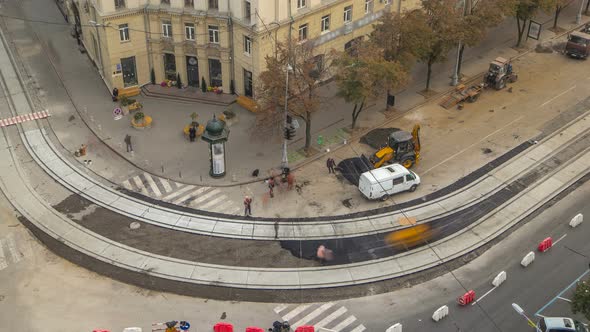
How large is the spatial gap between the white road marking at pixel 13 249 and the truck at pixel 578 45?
5642cm

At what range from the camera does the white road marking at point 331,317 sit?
3922 cm

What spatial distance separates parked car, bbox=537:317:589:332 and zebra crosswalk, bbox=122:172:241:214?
2227 cm

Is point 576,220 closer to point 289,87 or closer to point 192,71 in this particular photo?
point 289,87

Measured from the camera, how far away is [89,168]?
A: 52.8 metres

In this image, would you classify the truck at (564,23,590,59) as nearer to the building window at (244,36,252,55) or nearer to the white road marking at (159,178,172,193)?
the building window at (244,36,252,55)

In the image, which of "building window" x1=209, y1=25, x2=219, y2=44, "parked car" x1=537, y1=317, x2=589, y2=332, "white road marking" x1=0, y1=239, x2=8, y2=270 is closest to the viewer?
"parked car" x1=537, y1=317, x2=589, y2=332

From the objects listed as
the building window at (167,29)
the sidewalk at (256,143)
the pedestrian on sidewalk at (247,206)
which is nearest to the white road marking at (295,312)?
the sidewalk at (256,143)

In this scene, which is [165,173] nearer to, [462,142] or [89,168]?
[89,168]

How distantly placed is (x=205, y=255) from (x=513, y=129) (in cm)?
3010

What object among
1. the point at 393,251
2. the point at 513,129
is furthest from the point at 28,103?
the point at 513,129

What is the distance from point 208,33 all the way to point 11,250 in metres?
25.9

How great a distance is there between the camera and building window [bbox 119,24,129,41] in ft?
193

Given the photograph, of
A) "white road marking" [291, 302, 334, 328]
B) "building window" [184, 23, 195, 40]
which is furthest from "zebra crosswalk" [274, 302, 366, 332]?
"building window" [184, 23, 195, 40]

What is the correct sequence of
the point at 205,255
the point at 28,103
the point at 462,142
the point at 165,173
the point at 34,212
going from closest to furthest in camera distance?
the point at 205,255 < the point at 34,212 < the point at 165,173 < the point at 462,142 < the point at 28,103
